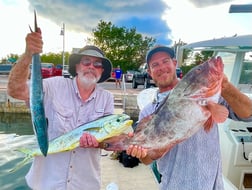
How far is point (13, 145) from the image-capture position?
8.35 m

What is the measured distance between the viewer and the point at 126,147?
1.83 m

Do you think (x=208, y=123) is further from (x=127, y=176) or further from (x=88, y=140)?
(x=127, y=176)

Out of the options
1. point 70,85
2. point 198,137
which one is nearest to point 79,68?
point 70,85

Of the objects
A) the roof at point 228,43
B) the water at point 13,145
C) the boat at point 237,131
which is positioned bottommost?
the water at point 13,145

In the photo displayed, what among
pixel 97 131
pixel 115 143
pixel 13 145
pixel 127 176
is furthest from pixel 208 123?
pixel 13 145

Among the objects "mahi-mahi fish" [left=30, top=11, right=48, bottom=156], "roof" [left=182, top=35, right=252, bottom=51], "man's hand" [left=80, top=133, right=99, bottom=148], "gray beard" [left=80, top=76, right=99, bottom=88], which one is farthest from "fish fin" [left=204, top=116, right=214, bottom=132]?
"roof" [left=182, top=35, right=252, bottom=51]

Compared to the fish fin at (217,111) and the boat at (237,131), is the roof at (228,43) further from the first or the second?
the fish fin at (217,111)

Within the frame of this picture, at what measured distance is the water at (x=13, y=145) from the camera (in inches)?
225

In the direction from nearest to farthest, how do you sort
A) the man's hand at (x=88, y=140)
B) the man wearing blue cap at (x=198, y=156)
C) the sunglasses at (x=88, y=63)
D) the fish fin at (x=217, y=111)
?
the fish fin at (x=217, y=111)
the man wearing blue cap at (x=198, y=156)
the man's hand at (x=88, y=140)
the sunglasses at (x=88, y=63)

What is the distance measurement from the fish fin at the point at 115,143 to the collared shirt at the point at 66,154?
347 mm

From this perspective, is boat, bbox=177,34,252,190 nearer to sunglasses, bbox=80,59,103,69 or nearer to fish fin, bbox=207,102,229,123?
fish fin, bbox=207,102,229,123

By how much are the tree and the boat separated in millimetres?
31347

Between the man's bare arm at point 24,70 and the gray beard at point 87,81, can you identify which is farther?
the gray beard at point 87,81

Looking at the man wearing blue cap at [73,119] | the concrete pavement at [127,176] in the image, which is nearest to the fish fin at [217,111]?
the man wearing blue cap at [73,119]
